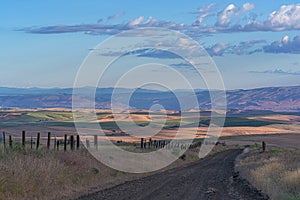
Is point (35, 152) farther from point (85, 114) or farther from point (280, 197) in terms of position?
point (85, 114)

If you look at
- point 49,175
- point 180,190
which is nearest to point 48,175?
point 49,175

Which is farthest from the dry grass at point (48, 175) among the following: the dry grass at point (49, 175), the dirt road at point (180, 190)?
the dirt road at point (180, 190)

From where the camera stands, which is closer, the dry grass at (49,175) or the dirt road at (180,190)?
the dry grass at (49,175)

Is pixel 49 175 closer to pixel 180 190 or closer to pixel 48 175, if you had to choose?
pixel 48 175

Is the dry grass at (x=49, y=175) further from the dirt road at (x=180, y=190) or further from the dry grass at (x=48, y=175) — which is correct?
the dirt road at (x=180, y=190)

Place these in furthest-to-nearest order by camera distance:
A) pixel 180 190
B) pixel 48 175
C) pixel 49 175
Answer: pixel 180 190 < pixel 49 175 < pixel 48 175

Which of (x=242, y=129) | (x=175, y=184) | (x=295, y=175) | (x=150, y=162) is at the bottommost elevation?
(x=242, y=129)

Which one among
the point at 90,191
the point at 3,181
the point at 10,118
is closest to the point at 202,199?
the point at 90,191

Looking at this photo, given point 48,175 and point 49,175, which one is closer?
point 48,175

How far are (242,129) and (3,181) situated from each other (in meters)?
156

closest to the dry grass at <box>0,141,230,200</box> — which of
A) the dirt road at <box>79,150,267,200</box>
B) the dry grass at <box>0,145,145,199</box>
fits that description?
the dry grass at <box>0,145,145,199</box>

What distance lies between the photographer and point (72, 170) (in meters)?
24.2

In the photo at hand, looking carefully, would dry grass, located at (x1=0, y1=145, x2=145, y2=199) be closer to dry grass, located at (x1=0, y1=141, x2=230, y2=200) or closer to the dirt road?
dry grass, located at (x1=0, y1=141, x2=230, y2=200)

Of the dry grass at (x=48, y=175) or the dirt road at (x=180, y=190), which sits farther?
the dirt road at (x=180, y=190)
